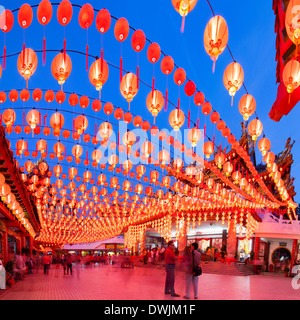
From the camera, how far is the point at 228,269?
66.0 ft

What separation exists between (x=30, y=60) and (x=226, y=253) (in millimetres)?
21006

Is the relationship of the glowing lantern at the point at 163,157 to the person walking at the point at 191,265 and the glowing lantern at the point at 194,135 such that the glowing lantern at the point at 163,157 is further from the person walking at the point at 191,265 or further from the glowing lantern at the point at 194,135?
the person walking at the point at 191,265

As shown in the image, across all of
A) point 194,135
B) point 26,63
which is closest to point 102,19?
point 26,63

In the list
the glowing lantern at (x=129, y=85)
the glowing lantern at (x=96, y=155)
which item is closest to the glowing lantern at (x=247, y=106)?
the glowing lantern at (x=129, y=85)

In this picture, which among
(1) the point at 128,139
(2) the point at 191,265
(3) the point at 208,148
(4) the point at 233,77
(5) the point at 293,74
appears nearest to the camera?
(5) the point at 293,74

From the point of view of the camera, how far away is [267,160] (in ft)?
37.4

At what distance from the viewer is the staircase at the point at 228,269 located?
1962 centimetres

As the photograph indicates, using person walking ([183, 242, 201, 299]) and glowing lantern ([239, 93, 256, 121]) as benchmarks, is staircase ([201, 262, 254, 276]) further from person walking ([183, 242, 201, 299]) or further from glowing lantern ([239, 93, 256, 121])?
glowing lantern ([239, 93, 256, 121])

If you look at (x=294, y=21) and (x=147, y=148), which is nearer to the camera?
(x=294, y=21)

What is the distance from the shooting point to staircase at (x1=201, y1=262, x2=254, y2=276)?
1962 centimetres

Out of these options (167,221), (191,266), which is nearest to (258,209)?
(167,221)

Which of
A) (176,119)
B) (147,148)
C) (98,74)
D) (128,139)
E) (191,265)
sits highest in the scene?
(98,74)

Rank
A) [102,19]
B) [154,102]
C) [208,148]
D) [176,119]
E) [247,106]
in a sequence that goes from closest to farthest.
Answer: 1. [102,19]
2. [154,102]
3. [247,106]
4. [176,119]
5. [208,148]

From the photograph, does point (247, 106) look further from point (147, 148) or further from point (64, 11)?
point (64, 11)
